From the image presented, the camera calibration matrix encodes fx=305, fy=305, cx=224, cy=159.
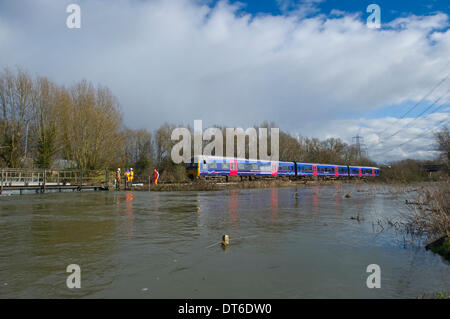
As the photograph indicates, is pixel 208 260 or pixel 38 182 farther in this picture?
pixel 38 182

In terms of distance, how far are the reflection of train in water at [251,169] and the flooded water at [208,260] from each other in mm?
20089

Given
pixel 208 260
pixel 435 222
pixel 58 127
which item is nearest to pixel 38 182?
pixel 58 127

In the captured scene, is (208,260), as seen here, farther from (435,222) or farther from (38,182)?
(38,182)

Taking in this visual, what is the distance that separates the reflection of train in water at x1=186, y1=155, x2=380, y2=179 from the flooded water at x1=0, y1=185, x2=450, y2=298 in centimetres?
2009

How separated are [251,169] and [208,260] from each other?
28604 mm

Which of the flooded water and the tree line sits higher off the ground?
the tree line

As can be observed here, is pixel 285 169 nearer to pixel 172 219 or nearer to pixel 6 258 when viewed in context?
pixel 172 219

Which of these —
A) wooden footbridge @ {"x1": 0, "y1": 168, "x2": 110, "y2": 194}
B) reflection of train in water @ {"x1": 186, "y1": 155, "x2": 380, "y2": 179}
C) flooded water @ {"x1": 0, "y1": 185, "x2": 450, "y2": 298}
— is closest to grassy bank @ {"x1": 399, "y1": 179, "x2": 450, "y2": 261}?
flooded water @ {"x1": 0, "y1": 185, "x2": 450, "y2": 298}

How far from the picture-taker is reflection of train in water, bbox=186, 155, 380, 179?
28.6 metres

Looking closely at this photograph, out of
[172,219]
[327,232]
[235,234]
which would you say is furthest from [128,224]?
[327,232]

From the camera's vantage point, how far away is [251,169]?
33406 mm

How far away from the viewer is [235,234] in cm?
695

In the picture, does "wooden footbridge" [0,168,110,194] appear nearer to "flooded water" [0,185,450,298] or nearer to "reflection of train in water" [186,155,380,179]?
"reflection of train in water" [186,155,380,179]

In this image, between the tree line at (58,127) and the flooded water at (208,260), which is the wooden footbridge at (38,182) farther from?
the flooded water at (208,260)
